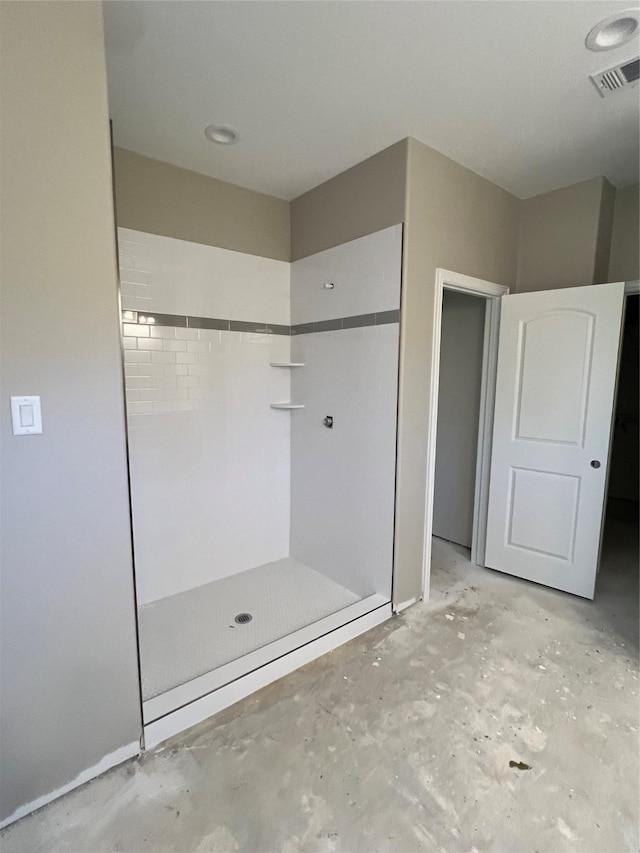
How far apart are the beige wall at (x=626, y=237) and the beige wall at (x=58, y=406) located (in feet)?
9.71

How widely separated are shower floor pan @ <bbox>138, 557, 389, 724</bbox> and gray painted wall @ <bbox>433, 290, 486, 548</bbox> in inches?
50.3

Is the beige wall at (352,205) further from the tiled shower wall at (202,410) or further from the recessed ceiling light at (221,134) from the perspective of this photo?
the recessed ceiling light at (221,134)

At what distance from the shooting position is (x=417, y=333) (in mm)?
2305

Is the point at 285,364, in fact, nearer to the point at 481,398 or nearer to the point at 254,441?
the point at 254,441

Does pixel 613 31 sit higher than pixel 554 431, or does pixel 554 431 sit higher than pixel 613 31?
pixel 613 31

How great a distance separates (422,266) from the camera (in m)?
2.27

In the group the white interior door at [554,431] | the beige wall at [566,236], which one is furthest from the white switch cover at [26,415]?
the beige wall at [566,236]

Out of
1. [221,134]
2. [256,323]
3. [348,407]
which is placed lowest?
[348,407]

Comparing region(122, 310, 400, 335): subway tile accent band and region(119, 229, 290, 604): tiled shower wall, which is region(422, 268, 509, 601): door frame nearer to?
region(122, 310, 400, 335): subway tile accent band

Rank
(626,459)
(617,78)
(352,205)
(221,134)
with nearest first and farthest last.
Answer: (617,78) → (221,134) → (352,205) → (626,459)

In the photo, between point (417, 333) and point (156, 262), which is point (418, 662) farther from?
point (156, 262)

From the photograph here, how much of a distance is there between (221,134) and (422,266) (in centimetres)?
125

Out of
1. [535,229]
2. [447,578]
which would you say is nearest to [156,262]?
[535,229]

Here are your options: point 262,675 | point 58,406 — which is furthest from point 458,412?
point 58,406
